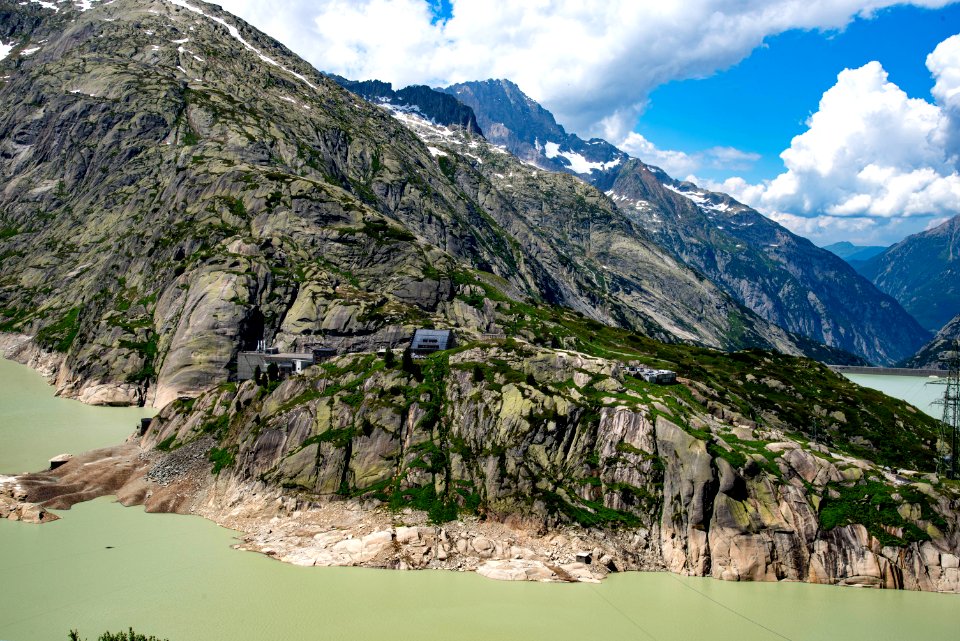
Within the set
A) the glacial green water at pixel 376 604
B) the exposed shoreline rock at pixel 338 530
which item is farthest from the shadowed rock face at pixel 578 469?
the glacial green water at pixel 376 604

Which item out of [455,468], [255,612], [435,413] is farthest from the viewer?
[435,413]

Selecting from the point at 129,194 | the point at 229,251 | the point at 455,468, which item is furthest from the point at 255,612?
the point at 129,194

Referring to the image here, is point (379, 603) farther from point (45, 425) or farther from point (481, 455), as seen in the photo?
point (45, 425)

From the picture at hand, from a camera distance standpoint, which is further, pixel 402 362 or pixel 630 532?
pixel 402 362

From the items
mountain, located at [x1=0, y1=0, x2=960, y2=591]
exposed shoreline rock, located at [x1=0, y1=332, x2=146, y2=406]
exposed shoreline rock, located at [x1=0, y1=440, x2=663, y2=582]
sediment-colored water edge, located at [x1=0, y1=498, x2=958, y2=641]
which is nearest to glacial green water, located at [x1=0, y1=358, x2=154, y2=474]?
exposed shoreline rock, located at [x1=0, y1=332, x2=146, y2=406]

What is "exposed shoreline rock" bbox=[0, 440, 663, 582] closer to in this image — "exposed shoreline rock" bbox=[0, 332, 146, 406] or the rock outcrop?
the rock outcrop

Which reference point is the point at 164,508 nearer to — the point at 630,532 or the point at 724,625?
the point at 630,532

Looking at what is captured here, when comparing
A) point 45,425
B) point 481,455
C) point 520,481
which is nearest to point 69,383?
point 45,425

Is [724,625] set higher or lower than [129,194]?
lower
